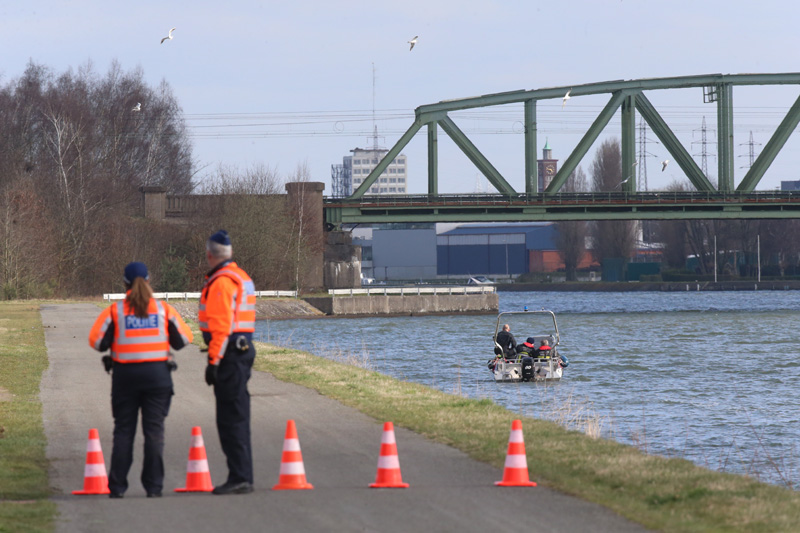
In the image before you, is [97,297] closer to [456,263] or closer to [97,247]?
[97,247]

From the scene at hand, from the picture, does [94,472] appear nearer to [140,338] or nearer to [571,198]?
[140,338]

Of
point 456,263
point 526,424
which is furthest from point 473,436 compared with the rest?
point 456,263

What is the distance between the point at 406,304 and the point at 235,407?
230 ft

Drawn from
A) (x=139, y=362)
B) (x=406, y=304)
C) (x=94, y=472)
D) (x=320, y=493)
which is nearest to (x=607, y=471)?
(x=320, y=493)

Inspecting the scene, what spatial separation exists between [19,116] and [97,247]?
72.7ft

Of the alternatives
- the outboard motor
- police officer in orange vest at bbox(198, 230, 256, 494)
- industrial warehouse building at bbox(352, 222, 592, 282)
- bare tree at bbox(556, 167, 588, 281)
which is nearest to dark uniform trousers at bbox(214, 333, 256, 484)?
police officer in orange vest at bbox(198, 230, 256, 494)

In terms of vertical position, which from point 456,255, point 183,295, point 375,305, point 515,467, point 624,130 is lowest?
point 375,305

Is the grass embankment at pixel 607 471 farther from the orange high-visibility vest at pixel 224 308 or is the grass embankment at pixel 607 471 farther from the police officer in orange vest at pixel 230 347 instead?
the orange high-visibility vest at pixel 224 308

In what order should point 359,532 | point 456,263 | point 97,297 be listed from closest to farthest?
point 359,532 < point 97,297 < point 456,263

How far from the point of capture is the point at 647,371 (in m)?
35.3

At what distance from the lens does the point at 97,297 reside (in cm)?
6850

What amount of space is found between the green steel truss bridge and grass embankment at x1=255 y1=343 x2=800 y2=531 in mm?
57611

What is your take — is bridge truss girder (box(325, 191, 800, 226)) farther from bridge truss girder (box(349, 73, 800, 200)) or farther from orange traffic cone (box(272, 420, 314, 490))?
orange traffic cone (box(272, 420, 314, 490))

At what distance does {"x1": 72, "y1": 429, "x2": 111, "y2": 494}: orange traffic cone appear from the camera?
31.9 ft
